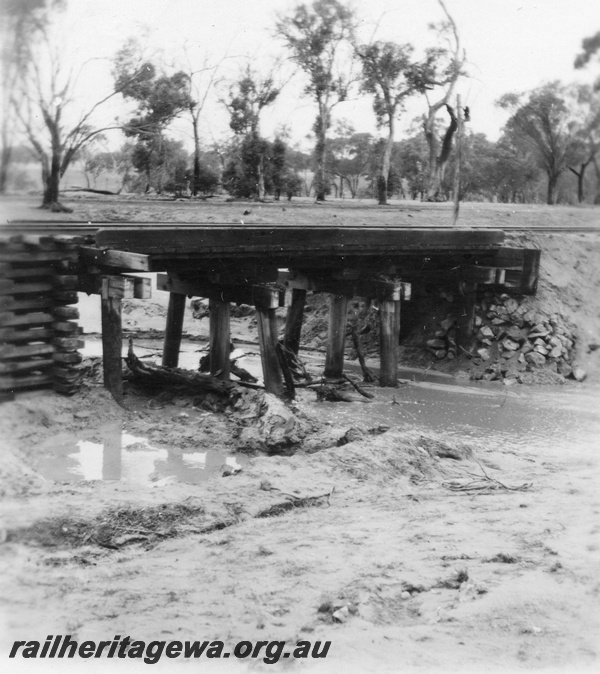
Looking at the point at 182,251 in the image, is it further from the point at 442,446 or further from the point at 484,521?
the point at 484,521

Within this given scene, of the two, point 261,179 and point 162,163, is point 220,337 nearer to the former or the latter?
point 162,163

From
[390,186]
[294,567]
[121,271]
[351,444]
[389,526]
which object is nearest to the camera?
[294,567]

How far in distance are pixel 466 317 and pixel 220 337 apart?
198 inches

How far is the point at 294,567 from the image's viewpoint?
5.03 metres

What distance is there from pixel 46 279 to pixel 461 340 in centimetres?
811

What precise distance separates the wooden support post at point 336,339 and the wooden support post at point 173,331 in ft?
7.77

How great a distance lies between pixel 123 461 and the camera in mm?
7992

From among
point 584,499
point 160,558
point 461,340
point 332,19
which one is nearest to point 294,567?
point 160,558

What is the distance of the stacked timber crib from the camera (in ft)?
26.8

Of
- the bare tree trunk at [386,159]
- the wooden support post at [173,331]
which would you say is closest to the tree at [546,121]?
the bare tree trunk at [386,159]

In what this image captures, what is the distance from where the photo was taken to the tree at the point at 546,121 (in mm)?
19547

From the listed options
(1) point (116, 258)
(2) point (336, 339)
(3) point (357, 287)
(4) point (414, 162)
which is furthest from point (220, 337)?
(4) point (414, 162)

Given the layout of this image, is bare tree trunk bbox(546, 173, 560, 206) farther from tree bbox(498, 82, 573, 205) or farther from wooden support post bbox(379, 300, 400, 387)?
wooden support post bbox(379, 300, 400, 387)

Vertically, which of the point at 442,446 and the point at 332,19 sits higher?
the point at 332,19
